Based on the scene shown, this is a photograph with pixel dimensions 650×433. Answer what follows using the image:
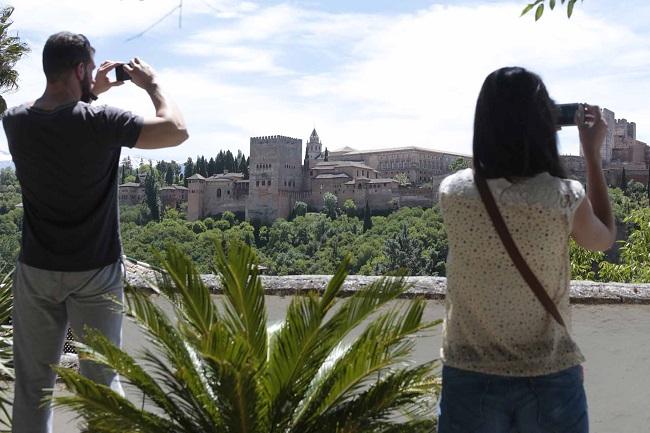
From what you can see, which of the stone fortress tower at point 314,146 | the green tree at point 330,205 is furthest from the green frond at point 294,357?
the stone fortress tower at point 314,146

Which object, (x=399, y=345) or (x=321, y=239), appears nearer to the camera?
(x=399, y=345)

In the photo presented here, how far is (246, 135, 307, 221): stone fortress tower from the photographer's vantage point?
80.4 metres

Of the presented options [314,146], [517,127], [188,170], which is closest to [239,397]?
[517,127]

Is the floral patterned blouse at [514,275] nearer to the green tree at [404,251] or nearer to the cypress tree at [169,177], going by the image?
the green tree at [404,251]

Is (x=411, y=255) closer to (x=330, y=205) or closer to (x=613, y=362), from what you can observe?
(x=330, y=205)

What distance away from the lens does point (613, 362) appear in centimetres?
332

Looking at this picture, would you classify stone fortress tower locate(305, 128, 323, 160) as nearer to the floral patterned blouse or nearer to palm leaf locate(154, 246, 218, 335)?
palm leaf locate(154, 246, 218, 335)

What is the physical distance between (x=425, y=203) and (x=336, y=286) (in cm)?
7272

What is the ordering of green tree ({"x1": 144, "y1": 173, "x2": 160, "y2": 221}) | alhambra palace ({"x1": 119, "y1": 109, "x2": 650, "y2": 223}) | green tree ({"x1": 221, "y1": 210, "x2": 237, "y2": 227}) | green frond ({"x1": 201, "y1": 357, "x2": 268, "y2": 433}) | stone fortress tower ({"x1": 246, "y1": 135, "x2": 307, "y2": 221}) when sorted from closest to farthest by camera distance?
1. green frond ({"x1": 201, "y1": 357, "x2": 268, "y2": 433})
2. alhambra palace ({"x1": 119, "y1": 109, "x2": 650, "y2": 223})
3. green tree ({"x1": 144, "y1": 173, "x2": 160, "y2": 221})
4. green tree ({"x1": 221, "y1": 210, "x2": 237, "y2": 227})
5. stone fortress tower ({"x1": 246, "y1": 135, "x2": 307, "y2": 221})

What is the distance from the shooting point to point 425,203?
74375 mm

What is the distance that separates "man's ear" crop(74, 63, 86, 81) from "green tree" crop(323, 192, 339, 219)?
240ft

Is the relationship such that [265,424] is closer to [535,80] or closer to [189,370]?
[189,370]

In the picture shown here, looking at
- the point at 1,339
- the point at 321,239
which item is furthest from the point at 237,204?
the point at 1,339

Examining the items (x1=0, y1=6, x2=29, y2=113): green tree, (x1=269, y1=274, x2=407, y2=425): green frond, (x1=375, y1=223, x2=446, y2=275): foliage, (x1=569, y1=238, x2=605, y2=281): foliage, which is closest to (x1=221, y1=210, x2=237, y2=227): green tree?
(x1=375, y1=223, x2=446, y2=275): foliage
